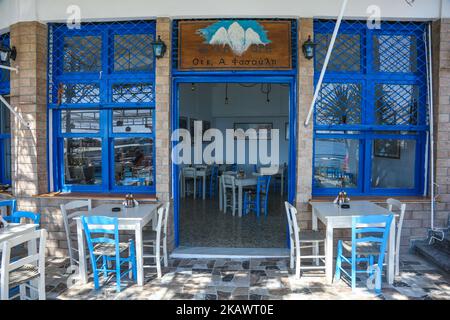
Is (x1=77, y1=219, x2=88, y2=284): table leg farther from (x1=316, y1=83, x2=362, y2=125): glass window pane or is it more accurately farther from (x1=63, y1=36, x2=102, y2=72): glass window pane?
(x1=316, y1=83, x2=362, y2=125): glass window pane

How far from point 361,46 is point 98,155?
418 cm

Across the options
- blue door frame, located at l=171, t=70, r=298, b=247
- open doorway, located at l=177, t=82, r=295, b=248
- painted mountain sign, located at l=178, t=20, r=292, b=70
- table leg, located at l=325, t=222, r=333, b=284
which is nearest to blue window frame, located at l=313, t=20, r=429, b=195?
blue door frame, located at l=171, t=70, r=298, b=247

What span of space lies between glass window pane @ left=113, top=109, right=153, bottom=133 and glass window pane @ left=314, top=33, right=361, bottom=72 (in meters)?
2.56

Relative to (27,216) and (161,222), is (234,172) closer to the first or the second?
(161,222)

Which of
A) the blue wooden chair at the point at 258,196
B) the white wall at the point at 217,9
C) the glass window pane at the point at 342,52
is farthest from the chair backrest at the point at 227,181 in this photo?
the white wall at the point at 217,9

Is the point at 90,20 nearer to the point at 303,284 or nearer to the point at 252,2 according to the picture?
the point at 252,2

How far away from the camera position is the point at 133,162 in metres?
5.30

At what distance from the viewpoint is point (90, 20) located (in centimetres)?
503

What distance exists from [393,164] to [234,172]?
416 cm

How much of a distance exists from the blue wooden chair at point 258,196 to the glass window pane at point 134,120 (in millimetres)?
3056

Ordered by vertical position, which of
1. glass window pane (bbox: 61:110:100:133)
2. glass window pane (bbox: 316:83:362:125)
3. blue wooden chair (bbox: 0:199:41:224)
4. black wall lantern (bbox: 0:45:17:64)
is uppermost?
black wall lantern (bbox: 0:45:17:64)

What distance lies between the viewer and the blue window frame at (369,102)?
504 centimetres

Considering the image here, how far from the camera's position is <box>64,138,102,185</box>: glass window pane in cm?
532

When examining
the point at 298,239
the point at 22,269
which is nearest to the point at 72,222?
the point at 22,269
